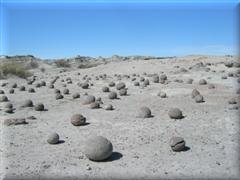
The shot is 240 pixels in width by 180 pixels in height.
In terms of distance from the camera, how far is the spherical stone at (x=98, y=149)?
823cm

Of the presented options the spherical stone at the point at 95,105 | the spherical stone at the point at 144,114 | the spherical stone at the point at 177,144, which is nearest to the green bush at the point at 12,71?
the spherical stone at the point at 95,105

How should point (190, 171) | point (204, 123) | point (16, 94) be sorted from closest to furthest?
point (190, 171), point (204, 123), point (16, 94)

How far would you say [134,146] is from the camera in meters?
9.09

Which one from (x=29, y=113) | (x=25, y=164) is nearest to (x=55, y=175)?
(x=25, y=164)

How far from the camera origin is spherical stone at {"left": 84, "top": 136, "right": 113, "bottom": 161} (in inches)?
324

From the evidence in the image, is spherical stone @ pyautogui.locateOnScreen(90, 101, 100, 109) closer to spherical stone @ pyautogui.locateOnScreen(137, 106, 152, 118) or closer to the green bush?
spherical stone @ pyautogui.locateOnScreen(137, 106, 152, 118)

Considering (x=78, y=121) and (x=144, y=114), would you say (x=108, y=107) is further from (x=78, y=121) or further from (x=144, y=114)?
(x=78, y=121)

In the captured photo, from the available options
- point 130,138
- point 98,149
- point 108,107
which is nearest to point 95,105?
point 108,107

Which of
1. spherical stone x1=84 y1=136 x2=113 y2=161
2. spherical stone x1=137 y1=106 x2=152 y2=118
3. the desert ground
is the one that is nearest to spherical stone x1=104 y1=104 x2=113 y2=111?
the desert ground

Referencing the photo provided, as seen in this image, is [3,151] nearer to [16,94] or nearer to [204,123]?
[204,123]

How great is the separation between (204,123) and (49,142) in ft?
12.1

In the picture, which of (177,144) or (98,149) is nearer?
(98,149)

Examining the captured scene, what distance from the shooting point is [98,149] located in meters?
8.25

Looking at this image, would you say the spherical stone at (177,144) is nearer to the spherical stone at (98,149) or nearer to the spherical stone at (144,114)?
the spherical stone at (98,149)
